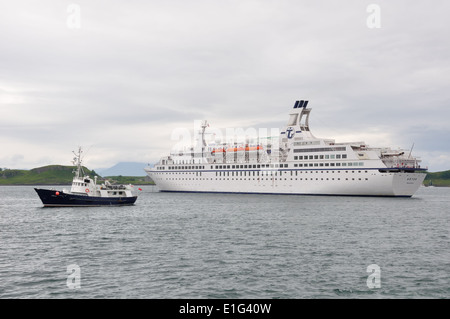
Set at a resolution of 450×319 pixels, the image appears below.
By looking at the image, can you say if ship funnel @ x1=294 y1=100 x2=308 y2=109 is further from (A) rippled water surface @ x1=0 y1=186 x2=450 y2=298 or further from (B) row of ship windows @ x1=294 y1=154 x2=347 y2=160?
(A) rippled water surface @ x1=0 y1=186 x2=450 y2=298

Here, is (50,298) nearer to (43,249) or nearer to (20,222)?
(43,249)

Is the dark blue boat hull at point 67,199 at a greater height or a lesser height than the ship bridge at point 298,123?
lesser

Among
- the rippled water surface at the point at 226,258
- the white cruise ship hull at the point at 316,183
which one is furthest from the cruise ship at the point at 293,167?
the rippled water surface at the point at 226,258

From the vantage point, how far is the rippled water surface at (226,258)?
63.9 feet

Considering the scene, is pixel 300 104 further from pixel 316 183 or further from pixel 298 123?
pixel 316 183

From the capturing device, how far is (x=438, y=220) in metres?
47.0

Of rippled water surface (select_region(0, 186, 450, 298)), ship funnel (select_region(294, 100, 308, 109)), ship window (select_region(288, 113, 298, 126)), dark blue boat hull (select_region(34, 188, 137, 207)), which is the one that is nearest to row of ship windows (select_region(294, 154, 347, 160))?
ship window (select_region(288, 113, 298, 126))

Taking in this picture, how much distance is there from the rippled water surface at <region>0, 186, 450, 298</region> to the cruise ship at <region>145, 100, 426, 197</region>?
3548cm

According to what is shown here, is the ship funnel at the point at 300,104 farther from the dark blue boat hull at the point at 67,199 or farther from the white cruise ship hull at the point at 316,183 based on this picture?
the dark blue boat hull at the point at 67,199

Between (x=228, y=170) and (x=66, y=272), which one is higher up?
(x=228, y=170)

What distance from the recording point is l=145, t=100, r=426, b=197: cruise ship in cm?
7969

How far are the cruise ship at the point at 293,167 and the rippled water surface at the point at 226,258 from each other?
116 feet
